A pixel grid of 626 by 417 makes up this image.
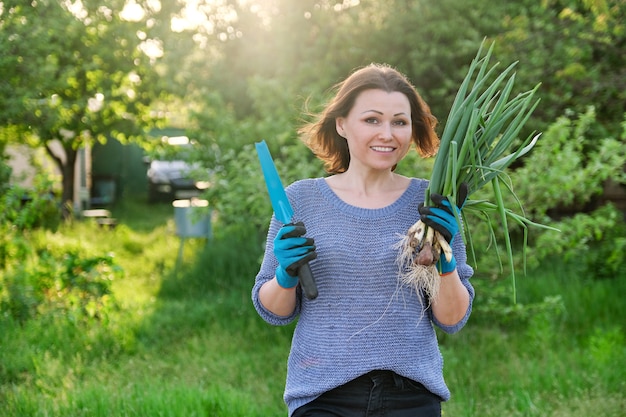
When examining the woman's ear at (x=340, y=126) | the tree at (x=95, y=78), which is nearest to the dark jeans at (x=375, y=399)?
the woman's ear at (x=340, y=126)

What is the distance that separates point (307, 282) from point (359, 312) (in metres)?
0.23

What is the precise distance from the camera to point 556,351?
523 centimetres

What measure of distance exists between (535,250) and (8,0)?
537cm

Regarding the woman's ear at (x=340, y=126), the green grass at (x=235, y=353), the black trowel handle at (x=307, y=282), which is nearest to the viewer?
the black trowel handle at (x=307, y=282)

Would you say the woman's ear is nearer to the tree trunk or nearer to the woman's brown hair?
the woman's brown hair

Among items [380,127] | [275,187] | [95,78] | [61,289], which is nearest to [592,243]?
[61,289]

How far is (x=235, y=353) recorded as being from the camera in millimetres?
5414

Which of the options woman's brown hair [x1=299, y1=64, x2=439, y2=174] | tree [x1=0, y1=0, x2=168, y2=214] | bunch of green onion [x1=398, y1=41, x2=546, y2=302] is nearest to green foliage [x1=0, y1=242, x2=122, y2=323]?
woman's brown hair [x1=299, y1=64, x2=439, y2=174]

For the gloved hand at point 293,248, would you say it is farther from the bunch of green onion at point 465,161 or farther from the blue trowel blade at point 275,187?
the bunch of green onion at point 465,161

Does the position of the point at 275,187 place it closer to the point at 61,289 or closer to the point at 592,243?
the point at 61,289

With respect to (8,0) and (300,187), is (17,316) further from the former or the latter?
(300,187)

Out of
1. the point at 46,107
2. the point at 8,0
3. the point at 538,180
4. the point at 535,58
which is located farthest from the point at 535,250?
the point at 46,107

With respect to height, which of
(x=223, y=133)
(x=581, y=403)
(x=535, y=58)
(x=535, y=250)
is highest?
(x=535, y=58)

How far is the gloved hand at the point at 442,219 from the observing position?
2055mm
